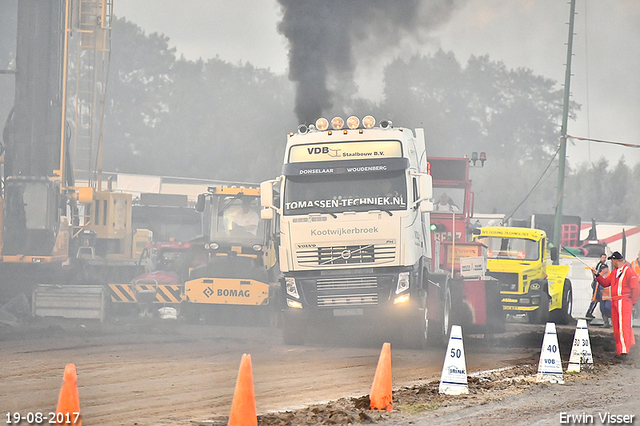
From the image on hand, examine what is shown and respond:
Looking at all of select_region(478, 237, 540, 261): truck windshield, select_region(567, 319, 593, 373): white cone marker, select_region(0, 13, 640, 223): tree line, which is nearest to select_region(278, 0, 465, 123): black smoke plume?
select_region(478, 237, 540, 261): truck windshield

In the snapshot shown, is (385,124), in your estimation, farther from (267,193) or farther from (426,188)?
(267,193)

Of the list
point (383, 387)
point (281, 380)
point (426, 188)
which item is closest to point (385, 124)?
point (426, 188)

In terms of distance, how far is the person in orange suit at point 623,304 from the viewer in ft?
46.6

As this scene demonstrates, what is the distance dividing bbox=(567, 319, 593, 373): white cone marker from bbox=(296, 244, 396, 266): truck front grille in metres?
3.61

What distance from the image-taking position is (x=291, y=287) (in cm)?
1562

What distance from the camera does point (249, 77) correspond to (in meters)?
77.7

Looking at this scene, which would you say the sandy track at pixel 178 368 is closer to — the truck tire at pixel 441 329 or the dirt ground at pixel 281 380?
the dirt ground at pixel 281 380

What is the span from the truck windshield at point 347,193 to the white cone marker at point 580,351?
12.5 feet

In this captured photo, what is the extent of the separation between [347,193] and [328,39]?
11.9m

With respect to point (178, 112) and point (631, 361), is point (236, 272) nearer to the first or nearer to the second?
point (631, 361)

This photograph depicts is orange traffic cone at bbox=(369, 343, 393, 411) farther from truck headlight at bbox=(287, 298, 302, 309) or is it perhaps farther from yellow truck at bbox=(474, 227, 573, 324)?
yellow truck at bbox=(474, 227, 573, 324)

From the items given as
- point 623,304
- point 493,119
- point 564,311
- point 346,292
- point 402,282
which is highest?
point 493,119

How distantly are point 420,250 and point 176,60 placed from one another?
65.1m

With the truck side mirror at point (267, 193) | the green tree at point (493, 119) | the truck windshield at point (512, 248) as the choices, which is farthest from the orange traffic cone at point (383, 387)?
the green tree at point (493, 119)
